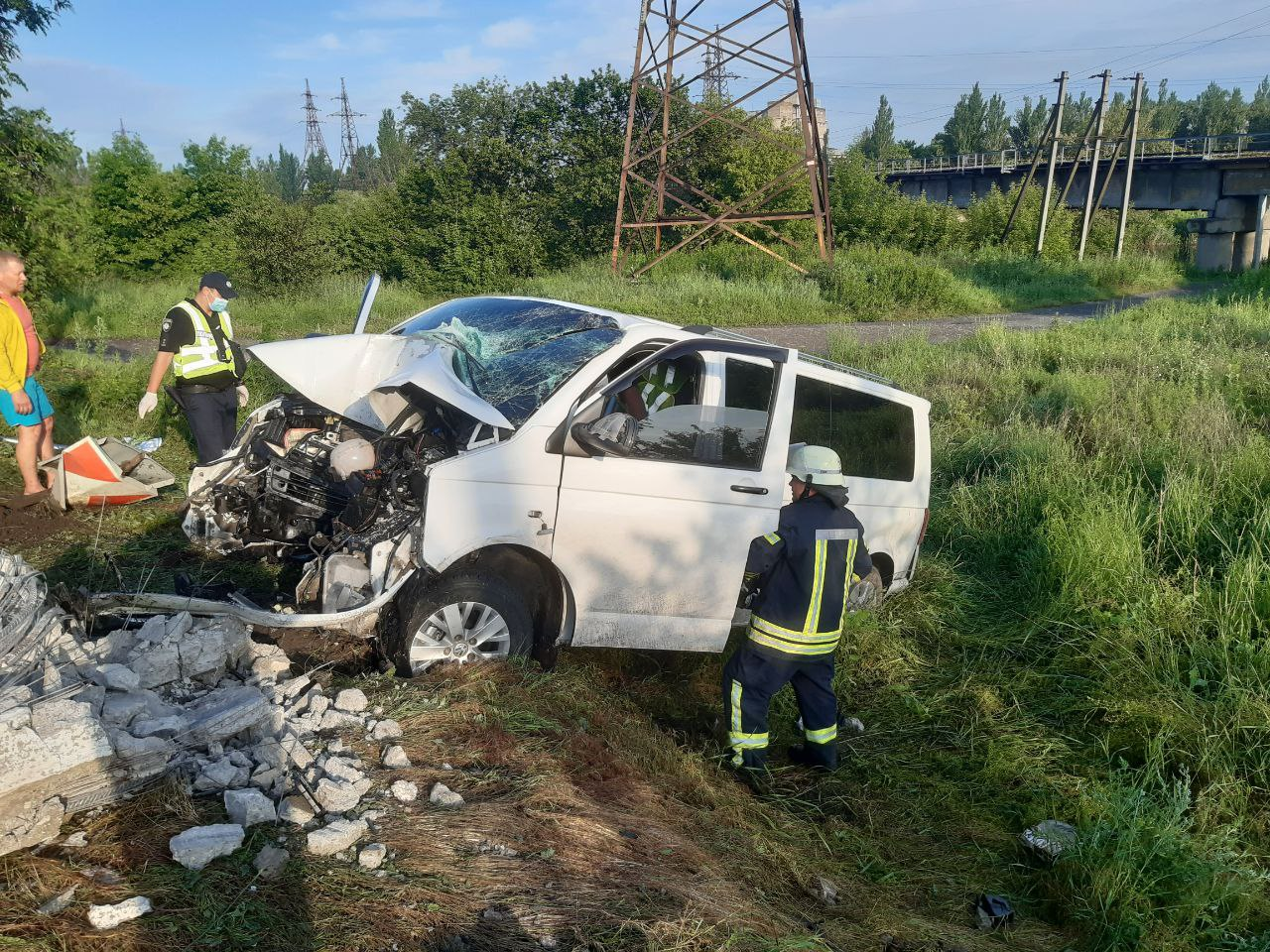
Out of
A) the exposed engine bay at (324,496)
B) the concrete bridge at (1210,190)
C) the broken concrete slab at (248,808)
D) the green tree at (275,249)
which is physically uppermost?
the concrete bridge at (1210,190)

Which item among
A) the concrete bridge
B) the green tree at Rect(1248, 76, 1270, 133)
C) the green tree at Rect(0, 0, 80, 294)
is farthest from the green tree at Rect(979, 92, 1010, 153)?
the green tree at Rect(0, 0, 80, 294)

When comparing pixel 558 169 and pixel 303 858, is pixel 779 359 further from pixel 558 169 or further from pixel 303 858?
pixel 558 169

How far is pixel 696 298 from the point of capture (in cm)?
1747

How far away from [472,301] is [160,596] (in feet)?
8.82

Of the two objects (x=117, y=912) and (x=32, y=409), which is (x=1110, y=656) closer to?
(x=117, y=912)

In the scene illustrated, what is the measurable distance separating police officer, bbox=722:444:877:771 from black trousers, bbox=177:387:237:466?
4.32 metres

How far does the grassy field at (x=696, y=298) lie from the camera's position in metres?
15.3

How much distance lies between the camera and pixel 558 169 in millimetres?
26812

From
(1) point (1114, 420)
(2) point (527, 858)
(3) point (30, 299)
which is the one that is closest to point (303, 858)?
(2) point (527, 858)

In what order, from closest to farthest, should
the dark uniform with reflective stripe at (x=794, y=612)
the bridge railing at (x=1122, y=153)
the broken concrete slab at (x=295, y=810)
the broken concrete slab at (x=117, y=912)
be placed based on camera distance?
the broken concrete slab at (x=117, y=912) → the broken concrete slab at (x=295, y=810) → the dark uniform with reflective stripe at (x=794, y=612) → the bridge railing at (x=1122, y=153)

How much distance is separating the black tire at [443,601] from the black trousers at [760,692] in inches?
40.2

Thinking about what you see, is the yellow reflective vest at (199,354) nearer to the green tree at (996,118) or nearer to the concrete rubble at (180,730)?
the concrete rubble at (180,730)

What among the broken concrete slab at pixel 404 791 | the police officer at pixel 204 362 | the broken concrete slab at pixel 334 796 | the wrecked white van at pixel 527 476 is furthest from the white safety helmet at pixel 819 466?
the police officer at pixel 204 362

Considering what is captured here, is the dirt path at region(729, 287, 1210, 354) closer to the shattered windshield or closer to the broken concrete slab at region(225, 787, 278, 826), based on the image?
the shattered windshield
